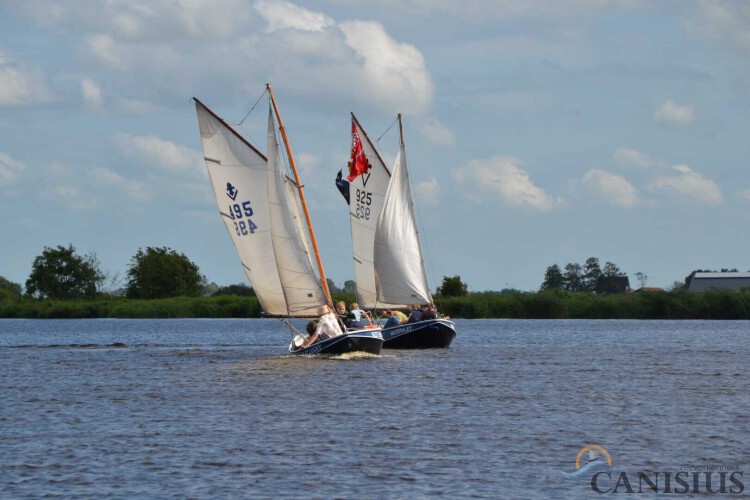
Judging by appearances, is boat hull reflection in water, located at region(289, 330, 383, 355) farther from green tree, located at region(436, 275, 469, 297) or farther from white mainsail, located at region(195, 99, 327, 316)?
green tree, located at region(436, 275, 469, 297)

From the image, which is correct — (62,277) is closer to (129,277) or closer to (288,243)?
(129,277)

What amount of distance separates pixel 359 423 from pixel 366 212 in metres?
28.9

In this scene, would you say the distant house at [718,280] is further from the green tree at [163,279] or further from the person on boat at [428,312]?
the person on boat at [428,312]

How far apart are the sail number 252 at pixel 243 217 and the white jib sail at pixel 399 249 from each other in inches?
324

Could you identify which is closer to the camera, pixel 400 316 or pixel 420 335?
pixel 420 335

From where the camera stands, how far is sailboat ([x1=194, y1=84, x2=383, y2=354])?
46.8 meters

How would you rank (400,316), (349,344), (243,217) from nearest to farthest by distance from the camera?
(349,344)
(243,217)
(400,316)

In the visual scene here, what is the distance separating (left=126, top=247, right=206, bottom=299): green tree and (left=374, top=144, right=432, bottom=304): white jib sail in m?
115

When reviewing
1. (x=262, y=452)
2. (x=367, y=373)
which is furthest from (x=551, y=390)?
(x=262, y=452)

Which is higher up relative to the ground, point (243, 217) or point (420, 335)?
point (243, 217)

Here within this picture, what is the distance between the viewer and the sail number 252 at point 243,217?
158ft

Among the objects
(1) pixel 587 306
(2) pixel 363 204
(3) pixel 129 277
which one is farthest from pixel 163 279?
(2) pixel 363 204

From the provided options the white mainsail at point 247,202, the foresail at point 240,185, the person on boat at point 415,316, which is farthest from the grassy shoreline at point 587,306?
the foresail at point 240,185

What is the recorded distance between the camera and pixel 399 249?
5509cm
